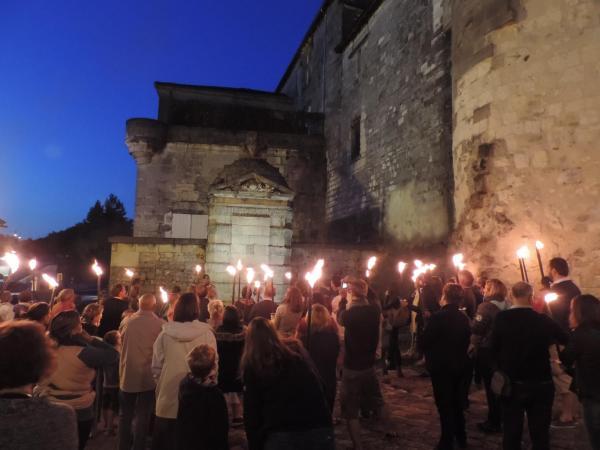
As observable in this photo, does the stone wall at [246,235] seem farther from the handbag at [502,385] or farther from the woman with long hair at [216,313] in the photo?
the handbag at [502,385]

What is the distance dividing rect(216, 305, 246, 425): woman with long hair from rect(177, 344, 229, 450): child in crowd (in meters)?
1.89

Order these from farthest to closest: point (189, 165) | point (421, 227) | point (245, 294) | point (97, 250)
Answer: point (97, 250), point (189, 165), point (421, 227), point (245, 294)

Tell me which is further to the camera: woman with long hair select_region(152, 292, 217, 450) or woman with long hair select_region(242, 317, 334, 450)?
→ woman with long hair select_region(152, 292, 217, 450)

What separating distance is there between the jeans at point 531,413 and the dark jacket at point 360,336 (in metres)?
1.47

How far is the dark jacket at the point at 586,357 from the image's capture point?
11.3 ft

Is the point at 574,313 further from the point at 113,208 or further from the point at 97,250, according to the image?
the point at 113,208

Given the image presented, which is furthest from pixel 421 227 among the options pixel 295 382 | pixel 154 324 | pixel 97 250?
pixel 97 250

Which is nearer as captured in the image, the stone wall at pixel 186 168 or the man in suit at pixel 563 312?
the man in suit at pixel 563 312

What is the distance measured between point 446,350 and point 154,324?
2767mm

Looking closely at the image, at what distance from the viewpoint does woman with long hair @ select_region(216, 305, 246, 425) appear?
5004mm

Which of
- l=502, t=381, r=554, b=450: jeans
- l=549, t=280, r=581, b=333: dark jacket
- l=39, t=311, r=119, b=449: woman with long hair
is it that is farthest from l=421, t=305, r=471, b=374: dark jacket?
l=39, t=311, r=119, b=449: woman with long hair

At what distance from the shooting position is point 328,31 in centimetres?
2239

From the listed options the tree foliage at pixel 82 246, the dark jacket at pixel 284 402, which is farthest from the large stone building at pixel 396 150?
the tree foliage at pixel 82 246

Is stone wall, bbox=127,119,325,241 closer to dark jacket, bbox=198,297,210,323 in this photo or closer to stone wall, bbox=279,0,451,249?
stone wall, bbox=279,0,451,249
